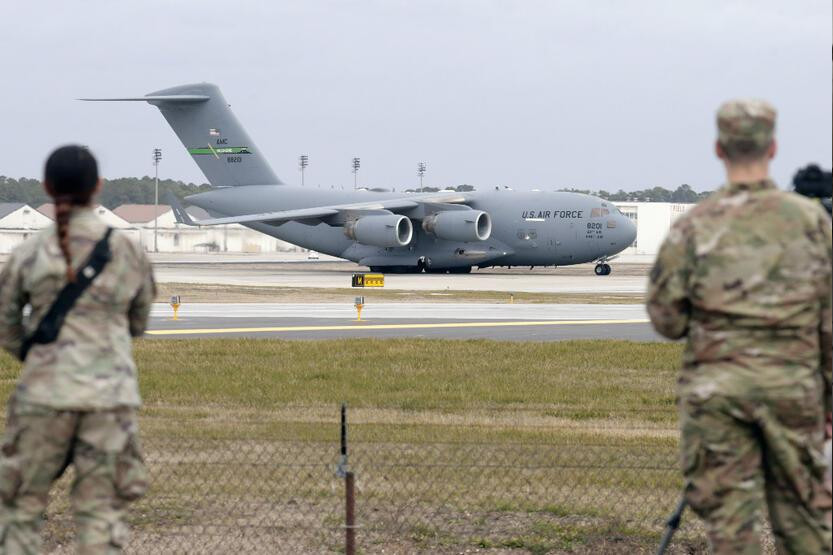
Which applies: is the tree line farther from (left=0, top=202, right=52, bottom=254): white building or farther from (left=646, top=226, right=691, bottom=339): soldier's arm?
(left=646, top=226, right=691, bottom=339): soldier's arm

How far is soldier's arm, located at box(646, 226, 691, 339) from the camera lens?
18.7 feet

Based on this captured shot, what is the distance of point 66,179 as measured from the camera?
19.6 feet

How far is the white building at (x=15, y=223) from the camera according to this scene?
248 feet

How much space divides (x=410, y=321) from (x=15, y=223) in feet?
189

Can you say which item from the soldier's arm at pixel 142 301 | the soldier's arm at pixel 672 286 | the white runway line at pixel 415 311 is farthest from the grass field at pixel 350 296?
the soldier's arm at pixel 672 286

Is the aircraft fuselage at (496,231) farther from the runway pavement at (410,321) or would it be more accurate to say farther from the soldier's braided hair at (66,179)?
the soldier's braided hair at (66,179)

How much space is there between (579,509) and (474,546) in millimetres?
977

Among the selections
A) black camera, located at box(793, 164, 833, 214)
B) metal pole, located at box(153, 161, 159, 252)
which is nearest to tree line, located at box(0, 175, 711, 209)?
metal pole, located at box(153, 161, 159, 252)

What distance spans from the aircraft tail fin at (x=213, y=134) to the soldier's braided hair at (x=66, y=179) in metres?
50.8

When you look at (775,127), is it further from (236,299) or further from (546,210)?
(546,210)

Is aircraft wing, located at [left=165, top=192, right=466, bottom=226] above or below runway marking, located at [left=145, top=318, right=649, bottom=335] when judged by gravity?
above

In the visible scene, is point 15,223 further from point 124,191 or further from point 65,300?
point 65,300

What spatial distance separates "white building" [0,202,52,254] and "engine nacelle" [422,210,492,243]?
101ft

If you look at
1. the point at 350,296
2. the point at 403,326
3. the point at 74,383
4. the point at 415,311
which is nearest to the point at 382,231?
the point at 350,296
